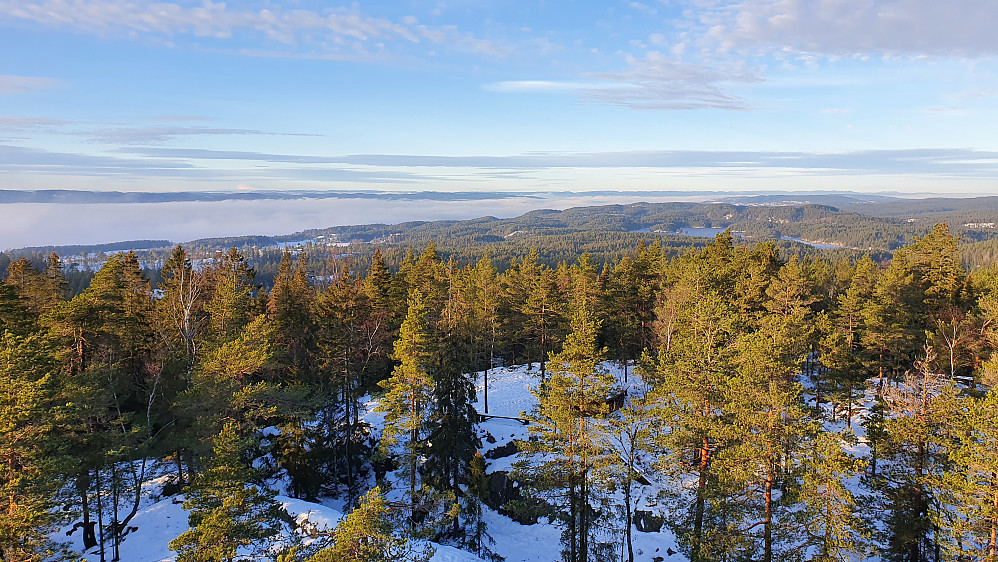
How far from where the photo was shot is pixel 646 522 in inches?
1049

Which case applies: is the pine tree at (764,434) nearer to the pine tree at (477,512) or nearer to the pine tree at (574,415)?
the pine tree at (574,415)

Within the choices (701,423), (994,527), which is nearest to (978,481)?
(994,527)

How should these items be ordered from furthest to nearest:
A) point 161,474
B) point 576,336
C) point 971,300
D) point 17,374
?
point 971,300
point 161,474
point 576,336
point 17,374

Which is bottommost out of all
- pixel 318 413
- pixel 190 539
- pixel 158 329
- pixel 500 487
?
pixel 500 487

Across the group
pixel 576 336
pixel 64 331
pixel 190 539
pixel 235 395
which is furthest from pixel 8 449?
pixel 576 336

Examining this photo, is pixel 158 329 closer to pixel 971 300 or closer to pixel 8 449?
pixel 8 449

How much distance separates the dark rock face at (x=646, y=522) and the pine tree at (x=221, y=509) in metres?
19.9

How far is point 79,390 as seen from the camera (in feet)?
55.9

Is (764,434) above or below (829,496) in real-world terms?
above

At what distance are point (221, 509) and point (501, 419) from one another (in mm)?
24185

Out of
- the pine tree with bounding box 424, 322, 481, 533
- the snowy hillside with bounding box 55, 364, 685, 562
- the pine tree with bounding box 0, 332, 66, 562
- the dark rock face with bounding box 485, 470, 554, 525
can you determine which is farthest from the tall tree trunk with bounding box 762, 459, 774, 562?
the pine tree with bounding box 0, 332, 66, 562

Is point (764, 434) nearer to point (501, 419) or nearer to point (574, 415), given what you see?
point (574, 415)

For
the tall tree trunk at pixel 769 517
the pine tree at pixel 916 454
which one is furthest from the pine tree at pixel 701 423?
the pine tree at pixel 916 454

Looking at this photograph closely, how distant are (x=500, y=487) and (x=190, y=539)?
1908cm
